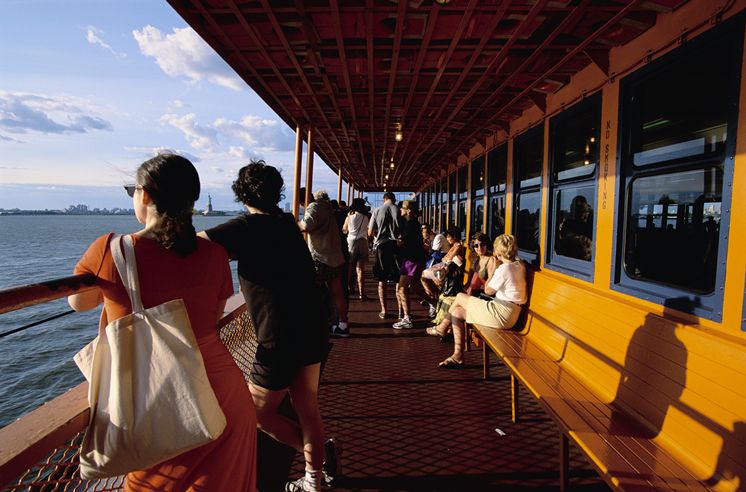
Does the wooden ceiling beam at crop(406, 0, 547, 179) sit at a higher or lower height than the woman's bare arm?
higher

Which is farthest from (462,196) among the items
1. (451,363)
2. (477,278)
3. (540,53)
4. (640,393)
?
(640,393)

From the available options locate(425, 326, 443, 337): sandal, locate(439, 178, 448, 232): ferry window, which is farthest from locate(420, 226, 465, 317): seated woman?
locate(439, 178, 448, 232): ferry window

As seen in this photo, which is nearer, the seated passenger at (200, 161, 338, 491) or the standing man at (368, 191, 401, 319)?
the seated passenger at (200, 161, 338, 491)

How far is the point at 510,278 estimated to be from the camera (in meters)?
4.02

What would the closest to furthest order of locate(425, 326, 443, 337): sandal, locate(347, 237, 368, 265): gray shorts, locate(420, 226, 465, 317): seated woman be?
locate(425, 326, 443, 337): sandal → locate(420, 226, 465, 317): seated woman → locate(347, 237, 368, 265): gray shorts

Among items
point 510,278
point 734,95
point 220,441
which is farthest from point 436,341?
point 220,441

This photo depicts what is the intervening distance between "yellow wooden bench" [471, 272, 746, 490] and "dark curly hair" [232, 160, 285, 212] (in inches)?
71.5

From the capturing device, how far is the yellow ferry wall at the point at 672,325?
6.31 ft

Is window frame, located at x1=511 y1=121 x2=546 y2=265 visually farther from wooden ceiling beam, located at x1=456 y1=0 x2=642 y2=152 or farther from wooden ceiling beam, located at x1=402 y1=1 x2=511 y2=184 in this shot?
wooden ceiling beam, located at x1=402 y1=1 x2=511 y2=184

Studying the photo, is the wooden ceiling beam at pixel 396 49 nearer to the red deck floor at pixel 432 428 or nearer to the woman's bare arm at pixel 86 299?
the woman's bare arm at pixel 86 299

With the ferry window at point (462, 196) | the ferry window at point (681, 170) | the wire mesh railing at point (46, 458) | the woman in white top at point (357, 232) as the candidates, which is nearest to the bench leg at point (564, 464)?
the ferry window at point (681, 170)

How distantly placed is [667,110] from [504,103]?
245 centimetres

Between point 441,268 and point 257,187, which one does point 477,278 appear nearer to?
point 441,268

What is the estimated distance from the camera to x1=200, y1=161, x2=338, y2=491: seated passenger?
1864 mm
